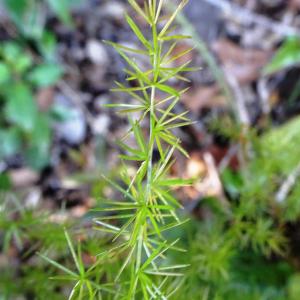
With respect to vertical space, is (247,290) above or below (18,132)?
above

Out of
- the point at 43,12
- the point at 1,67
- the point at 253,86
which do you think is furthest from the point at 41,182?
the point at 253,86

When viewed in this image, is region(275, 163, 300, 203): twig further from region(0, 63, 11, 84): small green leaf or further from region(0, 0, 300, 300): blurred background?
region(0, 63, 11, 84): small green leaf

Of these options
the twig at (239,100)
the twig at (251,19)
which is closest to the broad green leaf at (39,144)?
the twig at (239,100)

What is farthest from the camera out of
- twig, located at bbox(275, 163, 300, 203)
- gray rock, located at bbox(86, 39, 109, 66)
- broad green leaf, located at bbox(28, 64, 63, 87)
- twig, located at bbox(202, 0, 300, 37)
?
gray rock, located at bbox(86, 39, 109, 66)

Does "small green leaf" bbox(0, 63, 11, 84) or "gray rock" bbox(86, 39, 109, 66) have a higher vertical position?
"small green leaf" bbox(0, 63, 11, 84)

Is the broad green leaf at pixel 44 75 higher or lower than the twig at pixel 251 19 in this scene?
lower

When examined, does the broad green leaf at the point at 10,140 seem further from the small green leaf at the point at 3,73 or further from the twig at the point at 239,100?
the twig at the point at 239,100

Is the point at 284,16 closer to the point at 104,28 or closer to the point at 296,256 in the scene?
the point at 104,28

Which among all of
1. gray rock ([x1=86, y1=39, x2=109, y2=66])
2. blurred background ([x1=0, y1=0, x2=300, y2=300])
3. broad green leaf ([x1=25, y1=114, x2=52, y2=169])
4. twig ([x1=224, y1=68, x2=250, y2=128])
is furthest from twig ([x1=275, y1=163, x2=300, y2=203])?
gray rock ([x1=86, y1=39, x2=109, y2=66])
